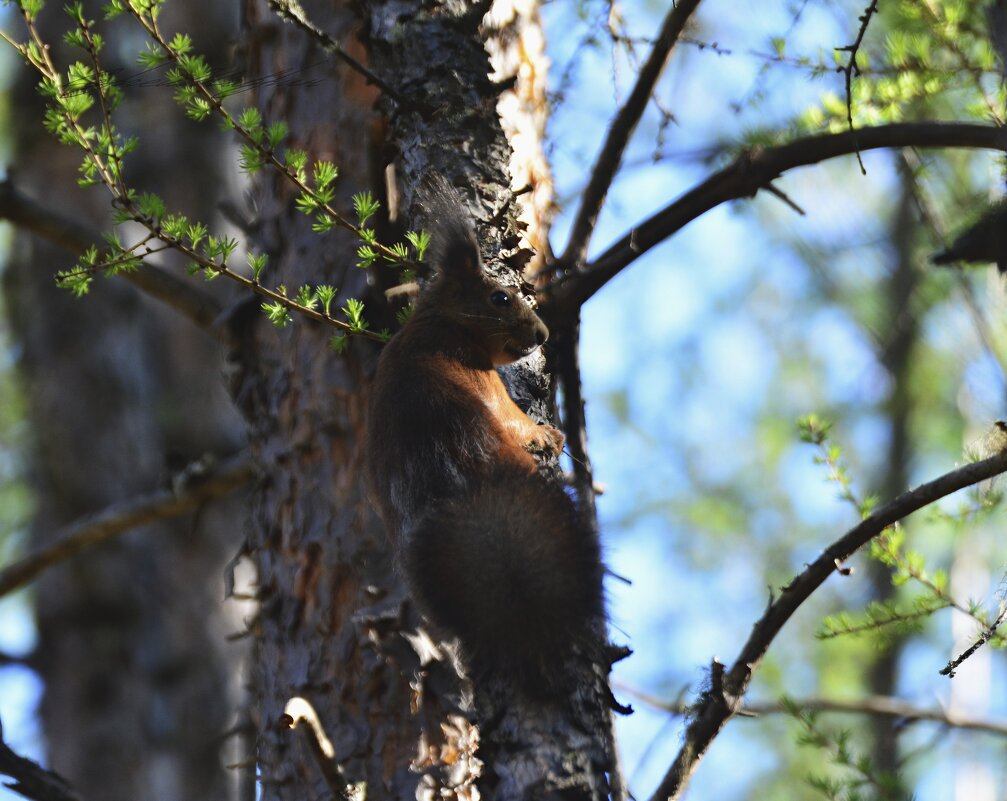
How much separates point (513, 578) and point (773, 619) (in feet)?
1.51

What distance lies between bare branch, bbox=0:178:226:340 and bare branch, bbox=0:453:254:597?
0.49 metres

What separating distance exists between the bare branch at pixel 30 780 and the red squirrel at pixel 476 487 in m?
0.84

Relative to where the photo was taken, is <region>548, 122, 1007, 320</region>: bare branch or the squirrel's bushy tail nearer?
the squirrel's bushy tail

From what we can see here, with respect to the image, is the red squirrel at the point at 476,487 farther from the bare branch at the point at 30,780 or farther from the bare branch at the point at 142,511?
the bare branch at the point at 142,511

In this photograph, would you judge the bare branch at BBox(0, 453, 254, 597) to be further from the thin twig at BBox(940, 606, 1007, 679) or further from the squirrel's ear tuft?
the thin twig at BBox(940, 606, 1007, 679)

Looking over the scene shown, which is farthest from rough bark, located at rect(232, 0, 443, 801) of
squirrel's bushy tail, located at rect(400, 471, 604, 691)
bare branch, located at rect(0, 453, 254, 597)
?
squirrel's bushy tail, located at rect(400, 471, 604, 691)

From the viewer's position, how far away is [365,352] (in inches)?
113

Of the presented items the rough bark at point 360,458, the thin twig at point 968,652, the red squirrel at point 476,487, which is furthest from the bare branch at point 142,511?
the thin twig at point 968,652

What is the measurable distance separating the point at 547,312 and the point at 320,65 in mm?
1172

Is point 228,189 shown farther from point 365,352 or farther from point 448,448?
point 448,448

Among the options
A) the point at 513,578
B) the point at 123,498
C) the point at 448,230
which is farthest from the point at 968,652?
the point at 123,498

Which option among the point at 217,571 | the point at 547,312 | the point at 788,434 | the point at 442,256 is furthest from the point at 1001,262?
the point at 788,434

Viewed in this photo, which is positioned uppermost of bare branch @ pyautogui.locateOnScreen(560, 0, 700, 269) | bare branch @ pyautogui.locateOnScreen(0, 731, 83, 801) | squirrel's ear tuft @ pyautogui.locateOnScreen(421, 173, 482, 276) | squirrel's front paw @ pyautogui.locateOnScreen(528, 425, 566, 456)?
bare branch @ pyautogui.locateOnScreen(560, 0, 700, 269)

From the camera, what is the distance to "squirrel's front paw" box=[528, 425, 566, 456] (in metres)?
2.15
